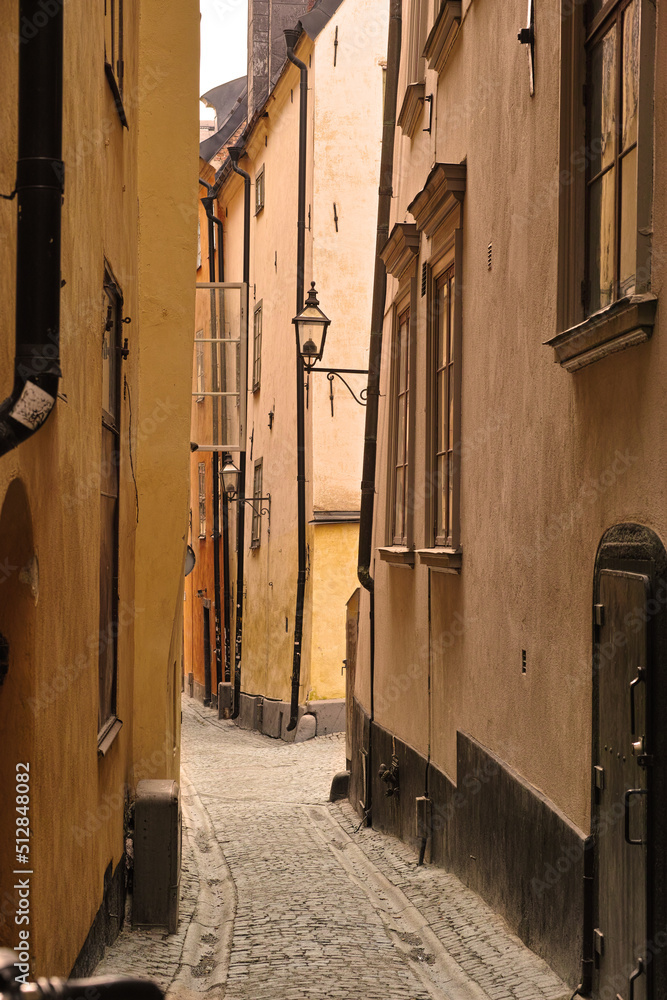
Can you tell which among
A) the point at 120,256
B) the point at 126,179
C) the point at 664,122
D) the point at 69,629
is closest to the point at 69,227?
the point at 69,629

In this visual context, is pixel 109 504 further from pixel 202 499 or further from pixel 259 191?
pixel 202 499

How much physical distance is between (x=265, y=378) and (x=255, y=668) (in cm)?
532

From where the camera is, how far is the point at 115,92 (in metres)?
7.11

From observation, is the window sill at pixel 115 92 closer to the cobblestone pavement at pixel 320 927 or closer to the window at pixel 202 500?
the cobblestone pavement at pixel 320 927

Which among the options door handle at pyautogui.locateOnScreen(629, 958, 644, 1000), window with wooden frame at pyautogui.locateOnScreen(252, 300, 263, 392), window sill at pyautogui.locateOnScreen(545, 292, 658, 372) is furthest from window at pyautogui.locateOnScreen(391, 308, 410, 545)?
window with wooden frame at pyautogui.locateOnScreen(252, 300, 263, 392)

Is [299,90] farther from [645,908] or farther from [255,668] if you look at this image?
[645,908]

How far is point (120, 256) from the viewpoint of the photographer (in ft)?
25.1

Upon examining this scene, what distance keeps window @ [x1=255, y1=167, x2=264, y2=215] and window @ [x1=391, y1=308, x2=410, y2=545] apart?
41.6 feet

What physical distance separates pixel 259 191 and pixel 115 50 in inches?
648

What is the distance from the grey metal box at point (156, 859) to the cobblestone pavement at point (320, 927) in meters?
0.13

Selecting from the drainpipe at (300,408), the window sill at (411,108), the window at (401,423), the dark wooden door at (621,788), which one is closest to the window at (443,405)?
the window at (401,423)

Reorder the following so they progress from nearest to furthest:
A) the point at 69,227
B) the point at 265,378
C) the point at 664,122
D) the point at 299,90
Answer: the point at 664,122 < the point at 69,227 < the point at 299,90 < the point at 265,378

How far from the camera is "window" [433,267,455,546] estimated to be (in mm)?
9211

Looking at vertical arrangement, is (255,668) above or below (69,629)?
below
